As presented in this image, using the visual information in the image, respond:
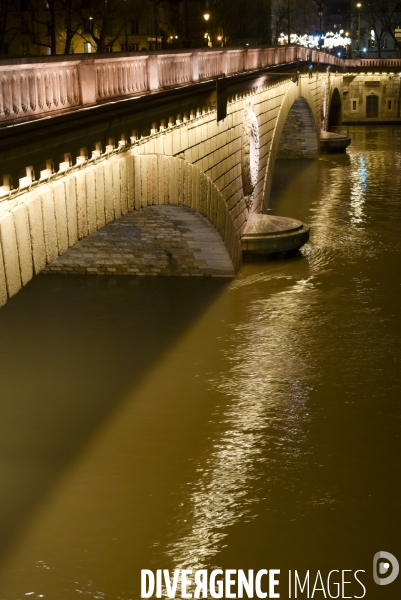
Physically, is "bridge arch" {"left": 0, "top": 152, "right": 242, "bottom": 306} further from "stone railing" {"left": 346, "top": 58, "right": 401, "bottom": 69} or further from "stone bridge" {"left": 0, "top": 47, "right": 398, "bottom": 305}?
"stone railing" {"left": 346, "top": 58, "right": 401, "bottom": 69}

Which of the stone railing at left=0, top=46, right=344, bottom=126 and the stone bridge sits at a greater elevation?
the stone railing at left=0, top=46, right=344, bottom=126

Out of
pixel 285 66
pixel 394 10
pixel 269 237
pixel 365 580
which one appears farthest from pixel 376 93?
pixel 365 580

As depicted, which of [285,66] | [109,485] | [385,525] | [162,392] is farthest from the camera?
[285,66]

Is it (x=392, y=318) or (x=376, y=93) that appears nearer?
(x=392, y=318)

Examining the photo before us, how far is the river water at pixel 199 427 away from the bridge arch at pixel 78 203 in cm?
245

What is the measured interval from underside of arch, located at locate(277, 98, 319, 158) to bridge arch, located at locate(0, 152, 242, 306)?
85.6ft

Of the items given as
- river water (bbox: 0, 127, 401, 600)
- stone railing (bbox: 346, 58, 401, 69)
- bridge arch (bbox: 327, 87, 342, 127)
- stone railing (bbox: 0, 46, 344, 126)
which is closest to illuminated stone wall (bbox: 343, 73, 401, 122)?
stone railing (bbox: 346, 58, 401, 69)

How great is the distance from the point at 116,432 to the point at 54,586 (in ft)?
10.4

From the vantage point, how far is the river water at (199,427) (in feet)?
27.8

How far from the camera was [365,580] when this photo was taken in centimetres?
812

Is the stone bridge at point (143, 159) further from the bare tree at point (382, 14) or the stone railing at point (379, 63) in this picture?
the bare tree at point (382, 14)

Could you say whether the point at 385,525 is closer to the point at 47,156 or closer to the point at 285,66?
the point at 47,156

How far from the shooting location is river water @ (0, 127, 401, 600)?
8.47m

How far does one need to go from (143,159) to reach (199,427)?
3428 millimetres
